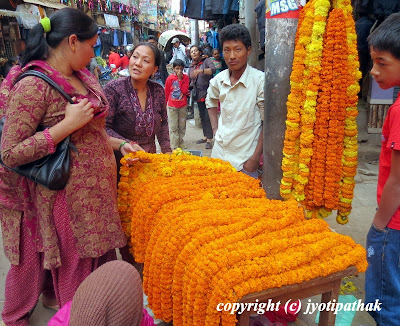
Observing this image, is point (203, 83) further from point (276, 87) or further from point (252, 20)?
point (276, 87)

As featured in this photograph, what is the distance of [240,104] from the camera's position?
9.66 ft

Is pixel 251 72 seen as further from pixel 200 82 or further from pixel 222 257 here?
pixel 200 82

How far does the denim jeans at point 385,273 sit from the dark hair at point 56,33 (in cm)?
201

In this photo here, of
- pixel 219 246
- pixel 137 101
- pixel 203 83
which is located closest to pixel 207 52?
pixel 203 83

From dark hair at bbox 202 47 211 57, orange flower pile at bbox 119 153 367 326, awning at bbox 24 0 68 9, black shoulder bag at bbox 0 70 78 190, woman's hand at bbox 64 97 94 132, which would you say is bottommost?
orange flower pile at bbox 119 153 367 326

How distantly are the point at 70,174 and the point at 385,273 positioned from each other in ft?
6.20

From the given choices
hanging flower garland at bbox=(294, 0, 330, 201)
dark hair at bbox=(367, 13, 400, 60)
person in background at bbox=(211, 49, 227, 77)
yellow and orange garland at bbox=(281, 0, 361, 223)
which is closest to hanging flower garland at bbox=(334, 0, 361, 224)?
yellow and orange garland at bbox=(281, 0, 361, 223)

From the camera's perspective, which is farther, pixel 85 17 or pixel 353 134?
pixel 353 134

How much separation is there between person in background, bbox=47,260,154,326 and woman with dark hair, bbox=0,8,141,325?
0.89 metres

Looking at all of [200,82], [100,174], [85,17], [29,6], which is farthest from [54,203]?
[29,6]

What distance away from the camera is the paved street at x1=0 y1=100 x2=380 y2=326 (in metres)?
2.58

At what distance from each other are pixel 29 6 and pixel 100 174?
8.85 metres

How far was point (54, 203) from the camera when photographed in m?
2.08

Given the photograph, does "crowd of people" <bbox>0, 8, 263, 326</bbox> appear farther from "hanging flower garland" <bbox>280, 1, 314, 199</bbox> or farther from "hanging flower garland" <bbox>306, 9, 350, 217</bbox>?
"hanging flower garland" <bbox>306, 9, 350, 217</bbox>
